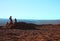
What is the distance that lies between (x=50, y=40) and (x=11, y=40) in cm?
308

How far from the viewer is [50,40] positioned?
14648 millimetres

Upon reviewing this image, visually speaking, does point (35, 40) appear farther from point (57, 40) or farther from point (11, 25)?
point (11, 25)

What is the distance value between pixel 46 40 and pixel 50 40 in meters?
0.42

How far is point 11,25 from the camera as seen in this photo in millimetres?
28531

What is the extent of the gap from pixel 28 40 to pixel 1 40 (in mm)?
2136

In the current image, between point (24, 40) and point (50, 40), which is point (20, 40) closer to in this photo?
point (24, 40)

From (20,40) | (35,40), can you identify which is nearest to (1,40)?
(20,40)

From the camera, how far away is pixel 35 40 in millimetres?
14633

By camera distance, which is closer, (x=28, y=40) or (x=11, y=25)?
(x=28, y=40)

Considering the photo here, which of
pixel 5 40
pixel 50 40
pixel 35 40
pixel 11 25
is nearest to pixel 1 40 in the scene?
pixel 5 40

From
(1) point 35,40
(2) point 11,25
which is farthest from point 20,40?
(2) point 11,25

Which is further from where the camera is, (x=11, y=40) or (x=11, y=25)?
(x=11, y=25)

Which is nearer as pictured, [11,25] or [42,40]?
[42,40]

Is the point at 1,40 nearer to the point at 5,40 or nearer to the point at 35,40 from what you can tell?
the point at 5,40
